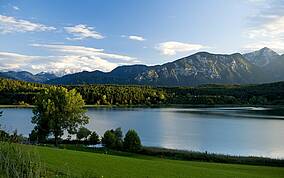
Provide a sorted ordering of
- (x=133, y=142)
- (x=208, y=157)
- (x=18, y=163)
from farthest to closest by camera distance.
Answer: (x=133, y=142) < (x=208, y=157) < (x=18, y=163)

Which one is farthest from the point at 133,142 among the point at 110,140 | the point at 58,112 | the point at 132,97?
the point at 132,97

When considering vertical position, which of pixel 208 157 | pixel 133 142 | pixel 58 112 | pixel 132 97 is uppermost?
pixel 132 97

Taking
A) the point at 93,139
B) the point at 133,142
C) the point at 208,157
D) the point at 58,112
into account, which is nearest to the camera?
the point at 208,157

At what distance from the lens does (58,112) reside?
48938 mm

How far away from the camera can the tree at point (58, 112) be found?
48875 millimetres

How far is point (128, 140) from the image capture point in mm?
45875

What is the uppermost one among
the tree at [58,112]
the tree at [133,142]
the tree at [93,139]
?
the tree at [58,112]

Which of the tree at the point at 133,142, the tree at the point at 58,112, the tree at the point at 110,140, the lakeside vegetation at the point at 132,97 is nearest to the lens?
the tree at the point at 133,142

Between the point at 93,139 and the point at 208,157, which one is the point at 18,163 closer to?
the point at 208,157

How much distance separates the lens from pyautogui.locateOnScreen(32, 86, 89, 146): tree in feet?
160

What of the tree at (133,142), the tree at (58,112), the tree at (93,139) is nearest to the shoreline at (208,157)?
the tree at (133,142)

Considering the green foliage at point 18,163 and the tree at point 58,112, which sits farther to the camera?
the tree at point 58,112

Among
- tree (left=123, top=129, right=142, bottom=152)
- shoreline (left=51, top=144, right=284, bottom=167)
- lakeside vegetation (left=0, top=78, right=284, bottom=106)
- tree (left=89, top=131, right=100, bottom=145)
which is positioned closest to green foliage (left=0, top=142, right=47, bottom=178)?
shoreline (left=51, top=144, right=284, bottom=167)

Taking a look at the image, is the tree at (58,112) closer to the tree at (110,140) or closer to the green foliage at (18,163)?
the tree at (110,140)
